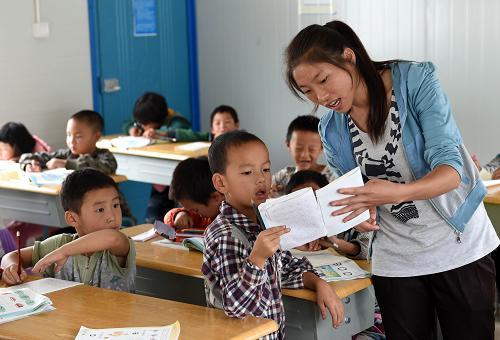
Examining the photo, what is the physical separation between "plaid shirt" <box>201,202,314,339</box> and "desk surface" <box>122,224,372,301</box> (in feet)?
0.55

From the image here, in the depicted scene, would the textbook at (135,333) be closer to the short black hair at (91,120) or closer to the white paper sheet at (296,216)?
the white paper sheet at (296,216)

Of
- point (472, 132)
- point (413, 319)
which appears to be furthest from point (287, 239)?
point (472, 132)

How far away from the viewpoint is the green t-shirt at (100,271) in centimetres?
298

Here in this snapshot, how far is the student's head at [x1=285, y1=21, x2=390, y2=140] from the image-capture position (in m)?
2.28

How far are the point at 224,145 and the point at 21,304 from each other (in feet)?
2.49

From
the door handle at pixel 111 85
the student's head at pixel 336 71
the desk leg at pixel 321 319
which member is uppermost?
the student's head at pixel 336 71

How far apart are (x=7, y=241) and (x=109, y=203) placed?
1.77 ft

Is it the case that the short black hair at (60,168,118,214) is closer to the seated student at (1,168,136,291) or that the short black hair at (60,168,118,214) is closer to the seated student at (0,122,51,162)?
the seated student at (1,168,136,291)

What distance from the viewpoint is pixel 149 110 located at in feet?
21.0

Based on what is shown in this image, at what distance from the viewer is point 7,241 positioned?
3.41 meters

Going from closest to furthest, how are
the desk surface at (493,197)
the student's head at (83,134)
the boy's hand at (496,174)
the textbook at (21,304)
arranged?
the textbook at (21,304) < the desk surface at (493,197) < the boy's hand at (496,174) < the student's head at (83,134)

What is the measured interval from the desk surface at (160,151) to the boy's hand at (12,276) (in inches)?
108

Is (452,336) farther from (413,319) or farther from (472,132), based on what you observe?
(472,132)

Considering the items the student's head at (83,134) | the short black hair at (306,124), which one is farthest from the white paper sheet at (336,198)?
the student's head at (83,134)
